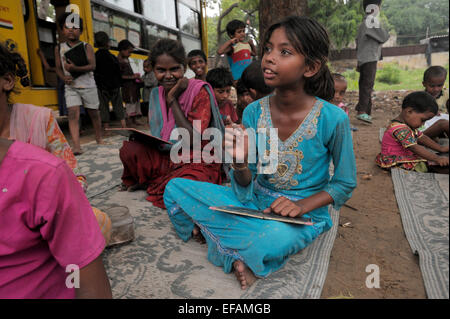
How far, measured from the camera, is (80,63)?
4.46 meters

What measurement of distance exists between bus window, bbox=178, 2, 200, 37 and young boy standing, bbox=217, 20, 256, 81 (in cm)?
271

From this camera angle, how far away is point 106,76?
5.55 metres

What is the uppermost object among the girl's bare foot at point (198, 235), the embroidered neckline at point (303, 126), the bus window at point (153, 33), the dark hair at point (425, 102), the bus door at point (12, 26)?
the bus window at point (153, 33)

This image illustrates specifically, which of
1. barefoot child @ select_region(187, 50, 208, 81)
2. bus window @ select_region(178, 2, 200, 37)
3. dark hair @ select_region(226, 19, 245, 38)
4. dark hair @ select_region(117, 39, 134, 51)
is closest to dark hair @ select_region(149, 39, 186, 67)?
barefoot child @ select_region(187, 50, 208, 81)

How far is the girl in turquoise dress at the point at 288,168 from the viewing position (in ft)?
5.01

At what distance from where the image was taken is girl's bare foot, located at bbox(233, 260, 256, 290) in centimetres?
165

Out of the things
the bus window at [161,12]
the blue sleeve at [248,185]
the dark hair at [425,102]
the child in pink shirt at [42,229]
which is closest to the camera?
the child in pink shirt at [42,229]

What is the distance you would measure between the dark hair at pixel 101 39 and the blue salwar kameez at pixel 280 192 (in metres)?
4.22

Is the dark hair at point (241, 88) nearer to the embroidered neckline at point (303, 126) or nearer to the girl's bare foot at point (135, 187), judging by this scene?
the girl's bare foot at point (135, 187)

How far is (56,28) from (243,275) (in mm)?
5607

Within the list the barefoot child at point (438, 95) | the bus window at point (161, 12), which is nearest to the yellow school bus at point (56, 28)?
the bus window at point (161, 12)

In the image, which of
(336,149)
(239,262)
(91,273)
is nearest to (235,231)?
(239,262)

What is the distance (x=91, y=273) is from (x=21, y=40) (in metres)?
4.32
